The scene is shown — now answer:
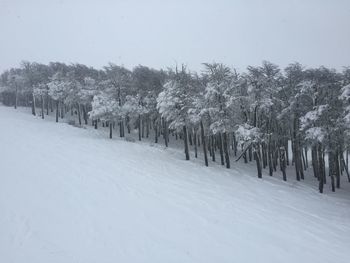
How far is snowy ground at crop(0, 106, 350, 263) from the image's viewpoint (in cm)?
1165

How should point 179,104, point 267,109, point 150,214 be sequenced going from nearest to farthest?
point 150,214 < point 267,109 < point 179,104

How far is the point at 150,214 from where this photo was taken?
607 inches

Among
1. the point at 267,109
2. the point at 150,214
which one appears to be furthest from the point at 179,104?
the point at 150,214

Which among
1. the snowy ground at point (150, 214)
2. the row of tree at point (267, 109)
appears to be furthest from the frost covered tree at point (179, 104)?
the snowy ground at point (150, 214)

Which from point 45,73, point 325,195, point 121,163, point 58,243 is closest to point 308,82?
point 325,195

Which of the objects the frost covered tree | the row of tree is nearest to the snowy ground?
the row of tree

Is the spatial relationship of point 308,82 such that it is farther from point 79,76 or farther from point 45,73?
point 45,73

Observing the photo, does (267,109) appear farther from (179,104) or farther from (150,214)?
(150,214)

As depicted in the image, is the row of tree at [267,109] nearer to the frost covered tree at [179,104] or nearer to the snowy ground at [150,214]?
the frost covered tree at [179,104]

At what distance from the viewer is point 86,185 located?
18.9 meters

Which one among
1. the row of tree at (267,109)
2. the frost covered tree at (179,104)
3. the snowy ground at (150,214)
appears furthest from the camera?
the frost covered tree at (179,104)

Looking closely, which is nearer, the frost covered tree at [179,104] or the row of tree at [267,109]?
the row of tree at [267,109]

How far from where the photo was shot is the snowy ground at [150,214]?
1165 cm

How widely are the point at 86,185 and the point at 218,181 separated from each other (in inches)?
451
